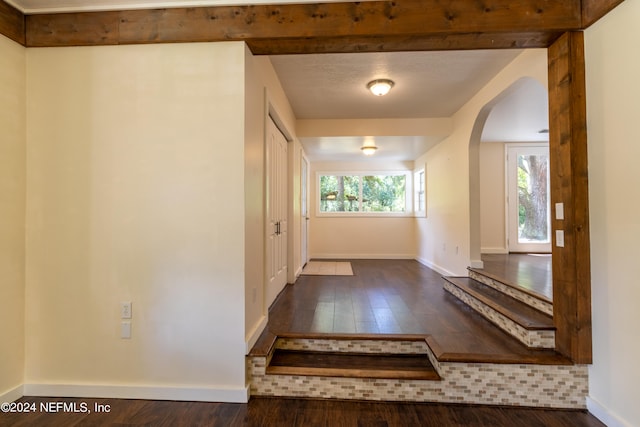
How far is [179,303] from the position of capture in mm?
1944

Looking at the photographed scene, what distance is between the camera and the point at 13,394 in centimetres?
191

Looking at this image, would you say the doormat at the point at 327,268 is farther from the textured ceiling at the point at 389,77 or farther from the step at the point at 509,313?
the textured ceiling at the point at 389,77

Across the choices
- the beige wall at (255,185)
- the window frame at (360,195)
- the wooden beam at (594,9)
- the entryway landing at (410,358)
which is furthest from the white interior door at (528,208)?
the beige wall at (255,185)

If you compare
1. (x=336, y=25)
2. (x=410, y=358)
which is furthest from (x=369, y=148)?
(x=410, y=358)

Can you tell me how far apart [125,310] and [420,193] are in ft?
17.6

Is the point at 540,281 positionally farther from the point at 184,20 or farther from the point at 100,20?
the point at 100,20

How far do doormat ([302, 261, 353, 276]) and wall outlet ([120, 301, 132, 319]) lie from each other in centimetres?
294

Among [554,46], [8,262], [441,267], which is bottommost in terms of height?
[441,267]

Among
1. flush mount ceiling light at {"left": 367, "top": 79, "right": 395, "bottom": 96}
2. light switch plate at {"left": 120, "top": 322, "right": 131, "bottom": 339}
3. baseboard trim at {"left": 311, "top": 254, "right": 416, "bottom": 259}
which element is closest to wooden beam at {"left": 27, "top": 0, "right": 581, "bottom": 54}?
flush mount ceiling light at {"left": 367, "top": 79, "right": 395, "bottom": 96}

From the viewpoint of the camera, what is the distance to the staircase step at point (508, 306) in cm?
211

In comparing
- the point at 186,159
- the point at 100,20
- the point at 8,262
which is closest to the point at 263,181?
the point at 186,159

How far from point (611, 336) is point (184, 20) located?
323cm

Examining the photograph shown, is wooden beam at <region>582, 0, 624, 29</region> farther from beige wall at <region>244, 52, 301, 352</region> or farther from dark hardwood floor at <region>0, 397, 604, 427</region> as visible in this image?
dark hardwood floor at <region>0, 397, 604, 427</region>

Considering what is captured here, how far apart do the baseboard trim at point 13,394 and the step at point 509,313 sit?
11.2ft
